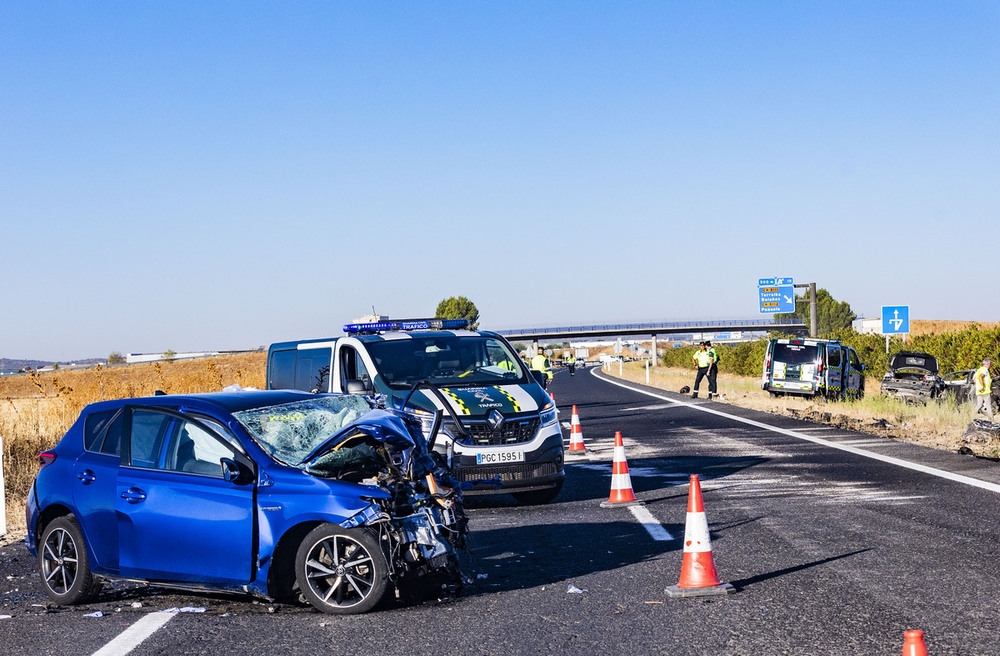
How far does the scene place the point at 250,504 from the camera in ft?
22.2

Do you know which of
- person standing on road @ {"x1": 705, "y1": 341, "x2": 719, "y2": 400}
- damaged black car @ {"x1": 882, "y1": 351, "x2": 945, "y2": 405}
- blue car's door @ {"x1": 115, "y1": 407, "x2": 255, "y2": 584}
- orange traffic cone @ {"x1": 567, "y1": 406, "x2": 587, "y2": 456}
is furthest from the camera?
person standing on road @ {"x1": 705, "y1": 341, "x2": 719, "y2": 400}

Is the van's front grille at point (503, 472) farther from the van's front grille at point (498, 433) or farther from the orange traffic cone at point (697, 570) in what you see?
the orange traffic cone at point (697, 570)

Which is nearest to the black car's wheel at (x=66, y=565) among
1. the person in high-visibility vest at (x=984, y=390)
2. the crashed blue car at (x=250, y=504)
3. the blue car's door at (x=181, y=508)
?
the crashed blue car at (x=250, y=504)

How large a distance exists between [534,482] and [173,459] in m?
4.96

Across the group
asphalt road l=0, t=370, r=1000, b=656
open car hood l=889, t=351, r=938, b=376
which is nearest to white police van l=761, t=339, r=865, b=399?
open car hood l=889, t=351, r=938, b=376

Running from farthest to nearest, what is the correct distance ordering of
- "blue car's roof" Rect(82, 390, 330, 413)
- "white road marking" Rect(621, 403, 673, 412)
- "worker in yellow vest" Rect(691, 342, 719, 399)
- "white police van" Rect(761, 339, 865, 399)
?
1. "worker in yellow vest" Rect(691, 342, 719, 399)
2. "white police van" Rect(761, 339, 865, 399)
3. "white road marking" Rect(621, 403, 673, 412)
4. "blue car's roof" Rect(82, 390, 330, 413)

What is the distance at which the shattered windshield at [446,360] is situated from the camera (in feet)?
40.8

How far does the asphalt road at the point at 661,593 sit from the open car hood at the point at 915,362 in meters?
17.7

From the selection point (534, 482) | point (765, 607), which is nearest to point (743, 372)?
point (534, 482)

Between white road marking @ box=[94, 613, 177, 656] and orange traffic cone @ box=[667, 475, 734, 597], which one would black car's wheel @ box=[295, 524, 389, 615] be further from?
orange traffic cone @ box=[667, 475, 734, 597]

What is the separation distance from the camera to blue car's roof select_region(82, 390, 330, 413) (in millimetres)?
7375

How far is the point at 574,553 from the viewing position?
8617mm

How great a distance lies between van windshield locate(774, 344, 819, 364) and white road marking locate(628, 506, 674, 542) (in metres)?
23.5

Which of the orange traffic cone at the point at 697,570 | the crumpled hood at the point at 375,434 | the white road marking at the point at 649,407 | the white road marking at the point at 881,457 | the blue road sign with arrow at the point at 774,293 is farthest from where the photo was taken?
the blue road sign with arrow at the point at 774,293
